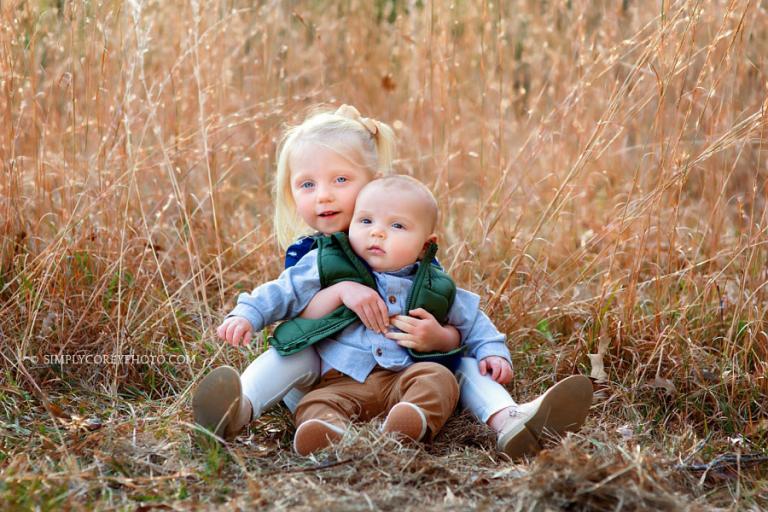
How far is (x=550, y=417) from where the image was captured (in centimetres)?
229

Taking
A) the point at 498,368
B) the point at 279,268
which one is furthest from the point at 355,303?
the point at 279,268

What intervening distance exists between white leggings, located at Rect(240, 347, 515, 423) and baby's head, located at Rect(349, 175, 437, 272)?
334 millimetres

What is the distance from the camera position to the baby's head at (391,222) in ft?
8.02

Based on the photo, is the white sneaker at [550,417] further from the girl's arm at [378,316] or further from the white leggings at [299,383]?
the girl's arm at [378,316]

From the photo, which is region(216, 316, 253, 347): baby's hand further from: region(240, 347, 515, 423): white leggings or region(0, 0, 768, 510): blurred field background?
region(0, 0, 768, 510): blurred field background

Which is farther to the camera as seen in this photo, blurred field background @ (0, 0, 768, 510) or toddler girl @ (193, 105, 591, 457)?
toddler girl @ (193, 105, 591, 457)

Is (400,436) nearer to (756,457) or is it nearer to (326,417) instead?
(326,417)

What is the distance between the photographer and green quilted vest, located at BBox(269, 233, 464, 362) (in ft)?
8.00

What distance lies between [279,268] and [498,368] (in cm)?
117

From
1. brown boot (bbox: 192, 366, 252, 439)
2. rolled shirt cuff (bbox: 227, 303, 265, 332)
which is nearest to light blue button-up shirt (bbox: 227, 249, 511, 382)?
rolled shirt cuff (bbox: 227, 303, 265, 332)

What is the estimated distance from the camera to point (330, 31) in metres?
4.47

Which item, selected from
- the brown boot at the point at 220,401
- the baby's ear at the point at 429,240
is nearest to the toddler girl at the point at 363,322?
the brown boot at the point at 220,401

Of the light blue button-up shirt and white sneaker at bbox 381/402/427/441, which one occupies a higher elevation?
the light blue button-up shirt

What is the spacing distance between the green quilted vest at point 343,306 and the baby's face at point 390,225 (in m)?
0.05
